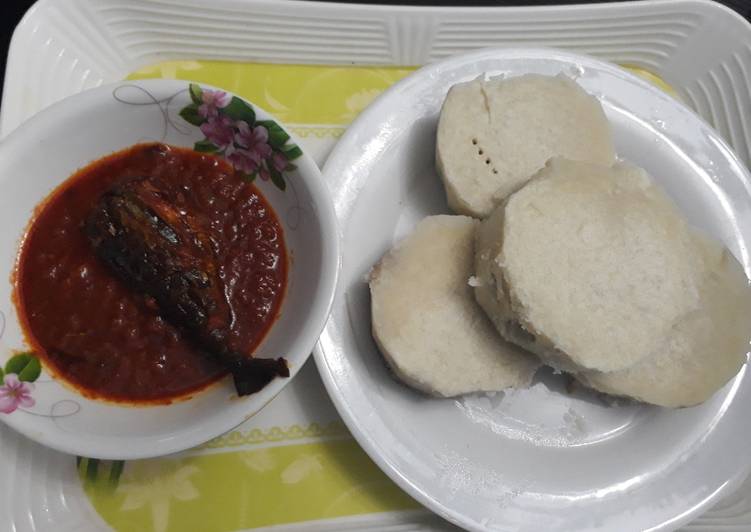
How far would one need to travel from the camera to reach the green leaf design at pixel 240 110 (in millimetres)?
1449

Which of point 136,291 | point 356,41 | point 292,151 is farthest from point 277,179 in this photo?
point 356,41

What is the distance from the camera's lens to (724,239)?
1960 millimetres

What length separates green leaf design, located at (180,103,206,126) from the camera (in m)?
1.47

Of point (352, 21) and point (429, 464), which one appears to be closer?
point (429, 464)

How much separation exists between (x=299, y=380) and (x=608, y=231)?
1012 millimetres

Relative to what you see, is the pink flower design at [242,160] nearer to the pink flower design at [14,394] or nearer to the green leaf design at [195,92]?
the green leaf design at [195,92]

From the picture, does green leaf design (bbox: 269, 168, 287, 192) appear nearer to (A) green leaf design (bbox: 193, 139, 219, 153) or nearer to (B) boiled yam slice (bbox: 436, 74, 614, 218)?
(A) green leaf design (bbox: 193, 139, 219, 153)

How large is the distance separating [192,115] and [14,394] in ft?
2.54

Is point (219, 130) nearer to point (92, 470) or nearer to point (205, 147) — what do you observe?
point (205, 147)

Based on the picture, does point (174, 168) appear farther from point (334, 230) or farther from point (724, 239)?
point (724, 239)

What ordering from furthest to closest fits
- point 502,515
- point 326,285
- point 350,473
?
point 350,473 < point 502,515 < point 326,285

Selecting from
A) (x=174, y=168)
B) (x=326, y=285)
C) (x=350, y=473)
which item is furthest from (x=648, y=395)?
(x=174, y=168)

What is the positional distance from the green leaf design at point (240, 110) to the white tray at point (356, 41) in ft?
2.29

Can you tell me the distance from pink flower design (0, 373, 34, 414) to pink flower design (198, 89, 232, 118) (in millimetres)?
772
